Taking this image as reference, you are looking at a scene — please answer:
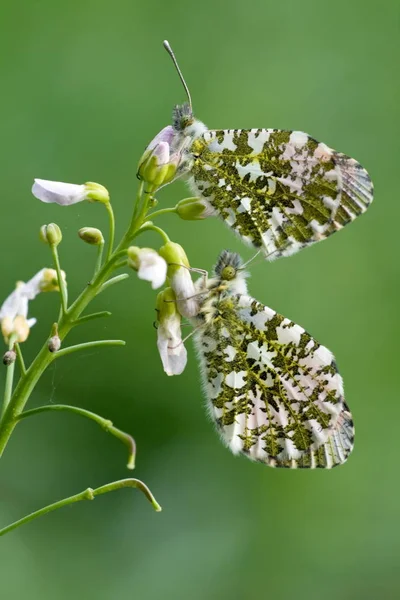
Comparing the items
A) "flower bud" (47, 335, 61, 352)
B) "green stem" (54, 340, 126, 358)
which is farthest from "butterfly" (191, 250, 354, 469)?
"flower bud" (47, 335, 61, 352)

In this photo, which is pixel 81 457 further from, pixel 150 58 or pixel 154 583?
pixel 150 58

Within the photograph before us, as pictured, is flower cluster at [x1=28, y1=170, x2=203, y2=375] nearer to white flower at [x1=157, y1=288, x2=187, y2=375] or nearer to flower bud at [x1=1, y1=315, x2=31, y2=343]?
white flower at [x1=157, y1=288, x2=187, y2=375]

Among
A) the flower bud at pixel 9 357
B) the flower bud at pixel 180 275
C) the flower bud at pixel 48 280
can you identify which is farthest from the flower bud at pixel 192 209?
the flower bud at pixel 9 357

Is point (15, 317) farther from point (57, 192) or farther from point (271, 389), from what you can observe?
point (271, 389)

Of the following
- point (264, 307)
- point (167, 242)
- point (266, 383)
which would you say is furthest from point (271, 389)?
point (167, 242)

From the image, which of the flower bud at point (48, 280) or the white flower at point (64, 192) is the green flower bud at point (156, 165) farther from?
the flower bud at point (48, 280)

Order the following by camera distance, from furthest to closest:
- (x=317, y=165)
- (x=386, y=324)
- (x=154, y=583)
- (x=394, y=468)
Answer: (x=386, y=324) → (x=394, y=468) → (x=154, y=583) → (x=317, y=165)

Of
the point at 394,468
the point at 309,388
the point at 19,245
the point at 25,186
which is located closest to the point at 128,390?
the point at 19,245
